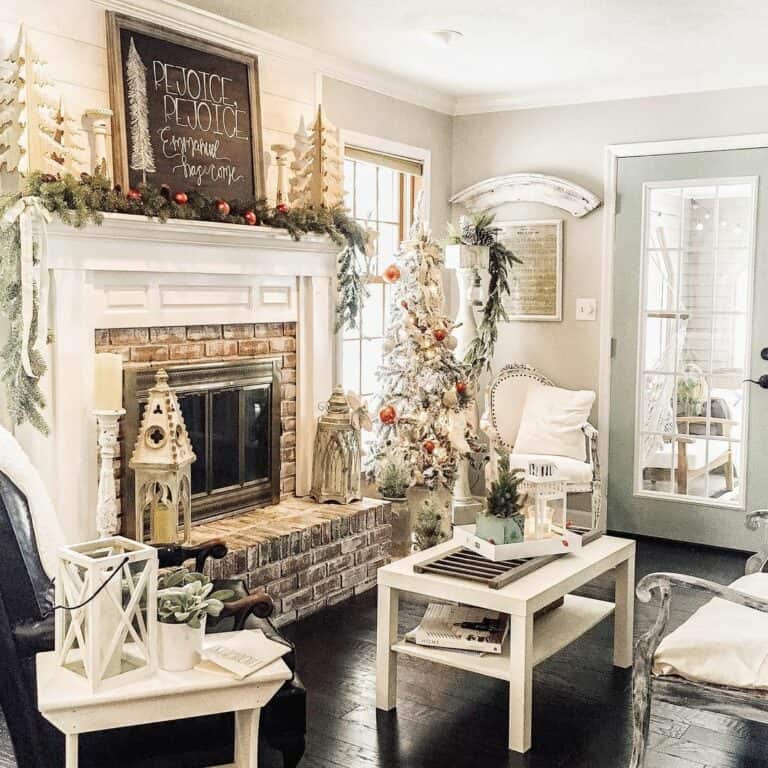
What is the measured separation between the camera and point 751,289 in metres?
5.01

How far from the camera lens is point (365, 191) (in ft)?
17.5

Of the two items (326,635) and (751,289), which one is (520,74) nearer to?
(751,289)

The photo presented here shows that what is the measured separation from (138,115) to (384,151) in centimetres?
188

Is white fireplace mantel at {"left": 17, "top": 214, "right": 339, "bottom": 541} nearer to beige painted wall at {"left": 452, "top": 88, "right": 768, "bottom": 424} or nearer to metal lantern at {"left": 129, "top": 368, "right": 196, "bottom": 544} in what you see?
metal lantern at {"left": 129, "top": 368, "right": 196, "bottom": 544}

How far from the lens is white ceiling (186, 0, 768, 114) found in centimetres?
390

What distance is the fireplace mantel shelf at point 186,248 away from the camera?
3.45 metres

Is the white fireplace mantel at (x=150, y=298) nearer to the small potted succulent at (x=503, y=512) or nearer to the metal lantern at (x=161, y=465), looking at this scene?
the metal lantern at (x=161, y=465)

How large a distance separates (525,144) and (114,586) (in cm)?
426

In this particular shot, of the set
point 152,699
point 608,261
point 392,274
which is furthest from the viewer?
point 608,261

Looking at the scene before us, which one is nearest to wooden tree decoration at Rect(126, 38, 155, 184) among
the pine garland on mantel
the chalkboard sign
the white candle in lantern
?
the chalkboard sign

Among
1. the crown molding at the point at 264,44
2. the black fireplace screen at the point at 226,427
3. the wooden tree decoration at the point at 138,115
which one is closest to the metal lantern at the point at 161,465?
the black fireplace screen at the point at 226,427

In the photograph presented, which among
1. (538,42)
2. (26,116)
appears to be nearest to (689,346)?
(538,42)

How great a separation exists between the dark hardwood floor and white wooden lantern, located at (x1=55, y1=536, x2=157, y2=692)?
85 centimetres

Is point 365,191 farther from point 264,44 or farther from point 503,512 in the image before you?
point 503,512
